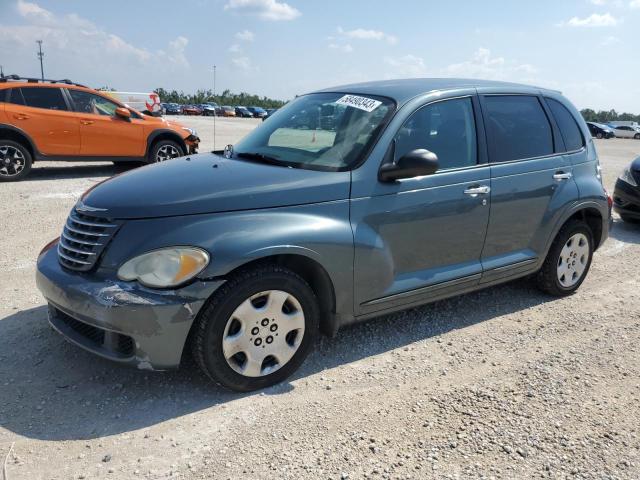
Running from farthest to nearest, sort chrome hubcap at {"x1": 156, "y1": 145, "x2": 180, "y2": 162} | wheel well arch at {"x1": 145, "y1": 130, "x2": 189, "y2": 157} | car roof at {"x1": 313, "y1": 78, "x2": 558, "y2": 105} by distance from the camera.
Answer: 1. chrome hubcap at {"x1": 156, "y1": 145, "x2": 180, "y2": 162}
2. wheel well arch at {"x1": 145, "y1": 130, "x2": 189, "y2": 157}
3. car roof at {"x1": 313, "y1": 78, "x2": 558, "y2": 105}

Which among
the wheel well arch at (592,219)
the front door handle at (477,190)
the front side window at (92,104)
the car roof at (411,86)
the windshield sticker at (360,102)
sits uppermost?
the car roof at (411,86)

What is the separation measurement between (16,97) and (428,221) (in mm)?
8672

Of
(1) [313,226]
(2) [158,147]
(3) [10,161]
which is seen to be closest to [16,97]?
(3) [10,161]

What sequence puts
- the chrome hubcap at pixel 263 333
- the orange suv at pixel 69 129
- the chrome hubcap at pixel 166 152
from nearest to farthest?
the chrome hubcap at pixel 263 333
the orange suv at pixel 69 129
the chrome hubcap at pixel 166 152

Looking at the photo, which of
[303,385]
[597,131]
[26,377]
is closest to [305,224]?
[303,385]

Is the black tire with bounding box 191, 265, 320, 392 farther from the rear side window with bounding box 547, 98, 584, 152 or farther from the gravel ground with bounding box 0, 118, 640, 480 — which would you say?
the rear side window with bounding box 547, 98, 584, 152

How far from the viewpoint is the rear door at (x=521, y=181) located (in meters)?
4.20

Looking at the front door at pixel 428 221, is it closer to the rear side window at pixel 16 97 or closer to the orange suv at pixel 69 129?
the orange suv at pixel 69 129

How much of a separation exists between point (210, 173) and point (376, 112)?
1.20 m

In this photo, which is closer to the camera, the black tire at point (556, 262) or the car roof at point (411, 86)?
the car roof at point (411, 86)

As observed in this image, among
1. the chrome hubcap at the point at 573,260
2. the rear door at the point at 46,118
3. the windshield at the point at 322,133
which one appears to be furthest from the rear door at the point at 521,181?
the rear door at the point at 46,118

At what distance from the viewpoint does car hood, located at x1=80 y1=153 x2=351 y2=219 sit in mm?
3057

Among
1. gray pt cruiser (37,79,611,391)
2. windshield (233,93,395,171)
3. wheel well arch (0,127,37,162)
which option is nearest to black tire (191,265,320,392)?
gray pt cruiser (37,79,611,391)

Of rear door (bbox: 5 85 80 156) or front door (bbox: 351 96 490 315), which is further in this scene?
rear door (bbox: 5 85 80 156)
